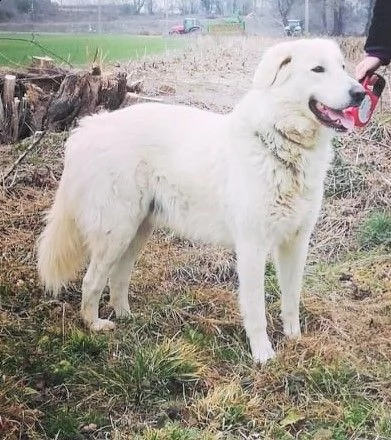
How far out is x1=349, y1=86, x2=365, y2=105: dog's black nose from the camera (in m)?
2.51

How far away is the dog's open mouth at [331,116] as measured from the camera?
8.52 ft

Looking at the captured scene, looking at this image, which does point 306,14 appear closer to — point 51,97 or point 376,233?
point 376,233

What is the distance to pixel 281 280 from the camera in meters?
2.91

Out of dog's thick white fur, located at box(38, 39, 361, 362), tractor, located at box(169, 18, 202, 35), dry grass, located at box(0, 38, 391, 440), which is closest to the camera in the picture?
dry grass, located at box(0, 38, 391, 440)

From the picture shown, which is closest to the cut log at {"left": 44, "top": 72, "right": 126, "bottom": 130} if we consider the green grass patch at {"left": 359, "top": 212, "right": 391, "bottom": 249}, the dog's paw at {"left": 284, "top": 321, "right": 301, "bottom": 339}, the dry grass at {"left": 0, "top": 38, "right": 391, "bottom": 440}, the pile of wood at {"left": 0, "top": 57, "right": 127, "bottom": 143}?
the pile of wood at {"left": 0, "top": 57, "right": 127, "bottom": 143}

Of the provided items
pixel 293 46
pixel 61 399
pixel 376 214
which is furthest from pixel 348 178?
pixel 61 399

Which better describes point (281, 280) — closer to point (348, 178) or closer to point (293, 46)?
point (293, 46)

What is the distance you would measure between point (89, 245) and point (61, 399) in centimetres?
72

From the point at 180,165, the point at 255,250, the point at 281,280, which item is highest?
the point at 180,165

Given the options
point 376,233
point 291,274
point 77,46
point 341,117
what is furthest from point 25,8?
point 376,233

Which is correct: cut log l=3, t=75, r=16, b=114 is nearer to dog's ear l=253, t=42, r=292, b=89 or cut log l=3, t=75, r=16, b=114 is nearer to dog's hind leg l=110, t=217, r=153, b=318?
dog's hind leg l=110, t=217, r=153, b=318

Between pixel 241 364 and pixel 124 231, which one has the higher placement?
pixel 124 231

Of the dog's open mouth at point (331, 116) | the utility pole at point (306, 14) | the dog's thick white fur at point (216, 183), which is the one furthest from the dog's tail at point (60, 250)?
the utility pole at point (306, 14)

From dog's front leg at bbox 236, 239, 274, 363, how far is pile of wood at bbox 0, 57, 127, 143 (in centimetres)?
133
